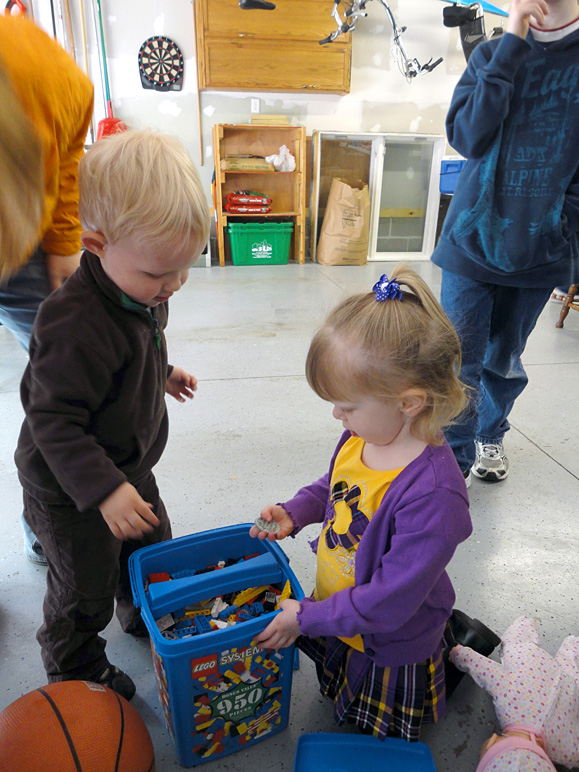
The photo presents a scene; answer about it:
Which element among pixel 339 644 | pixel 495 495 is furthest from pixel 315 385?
pixel 495 495

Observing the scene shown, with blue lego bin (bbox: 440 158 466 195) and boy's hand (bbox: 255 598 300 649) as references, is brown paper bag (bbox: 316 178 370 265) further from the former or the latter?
boy's hand (bbox: 255 598 300 649)

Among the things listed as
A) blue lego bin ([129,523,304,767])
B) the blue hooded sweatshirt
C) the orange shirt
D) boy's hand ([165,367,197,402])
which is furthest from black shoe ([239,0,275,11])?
blue lego bin ([129,523,304,767])

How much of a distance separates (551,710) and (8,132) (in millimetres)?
1119

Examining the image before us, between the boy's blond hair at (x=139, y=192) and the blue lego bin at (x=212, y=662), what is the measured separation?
1.82 ft

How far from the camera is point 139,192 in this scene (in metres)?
0.77

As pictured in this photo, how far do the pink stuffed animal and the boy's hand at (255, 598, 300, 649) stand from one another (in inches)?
15.1

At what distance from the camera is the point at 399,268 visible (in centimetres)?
81

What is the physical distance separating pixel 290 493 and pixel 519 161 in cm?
108

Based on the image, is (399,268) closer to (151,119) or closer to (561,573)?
(561,573)

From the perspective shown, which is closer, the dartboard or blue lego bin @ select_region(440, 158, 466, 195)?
the dartboard

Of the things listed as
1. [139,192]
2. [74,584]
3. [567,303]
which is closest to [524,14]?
[139,192]

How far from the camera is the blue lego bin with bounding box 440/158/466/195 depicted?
498 cm

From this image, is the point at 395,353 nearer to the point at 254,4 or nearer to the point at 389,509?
the point at 389,509

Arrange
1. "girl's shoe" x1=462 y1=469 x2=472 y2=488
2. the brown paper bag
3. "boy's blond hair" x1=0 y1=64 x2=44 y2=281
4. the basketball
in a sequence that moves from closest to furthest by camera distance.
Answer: "boy's blond hair" x1=0 y1=64 x2=44 y2=281 → the basketball → "girl's shoe" x1=462 y1=469 x2=472 y2=488 → the brown paper bag
